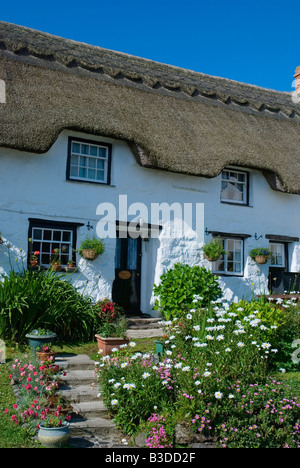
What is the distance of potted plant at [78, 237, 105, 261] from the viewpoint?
33.7ft

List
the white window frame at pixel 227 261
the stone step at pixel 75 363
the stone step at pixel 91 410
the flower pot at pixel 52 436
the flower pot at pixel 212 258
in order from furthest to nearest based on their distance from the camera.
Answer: the white window frame at pixel 227 261 → the flower pot at pixel 212 258 → the stone step at pixel 75 363 → the stone step at pixel 91 410 → the flower pot at pixel 52 436

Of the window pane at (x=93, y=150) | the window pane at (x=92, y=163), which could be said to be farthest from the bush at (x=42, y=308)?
the window pane at (x=93, y=150)

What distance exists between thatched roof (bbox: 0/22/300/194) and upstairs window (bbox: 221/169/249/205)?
0.64m

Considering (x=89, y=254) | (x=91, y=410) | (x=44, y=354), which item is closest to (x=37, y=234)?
(x=89, y=254)

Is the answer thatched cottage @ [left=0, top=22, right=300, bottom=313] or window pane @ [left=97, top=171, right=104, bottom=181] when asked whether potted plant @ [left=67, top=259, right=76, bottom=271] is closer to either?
thatched cottage @ [left=0, top=22, right=300, bottom=313]

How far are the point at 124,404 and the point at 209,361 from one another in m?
1.22

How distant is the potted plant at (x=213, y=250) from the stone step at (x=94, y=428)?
6666 mm

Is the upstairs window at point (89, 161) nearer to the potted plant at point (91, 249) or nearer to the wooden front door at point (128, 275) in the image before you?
the potted plant at point (91, 249)

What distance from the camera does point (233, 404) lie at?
17.3 feet

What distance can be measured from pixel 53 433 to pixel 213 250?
7596mm

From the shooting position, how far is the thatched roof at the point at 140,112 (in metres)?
10.1

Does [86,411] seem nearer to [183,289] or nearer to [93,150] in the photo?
[183,289]

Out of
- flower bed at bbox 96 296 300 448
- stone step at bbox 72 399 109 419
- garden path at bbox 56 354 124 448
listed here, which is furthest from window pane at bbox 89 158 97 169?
stone step at bbox 72 399 109 419
